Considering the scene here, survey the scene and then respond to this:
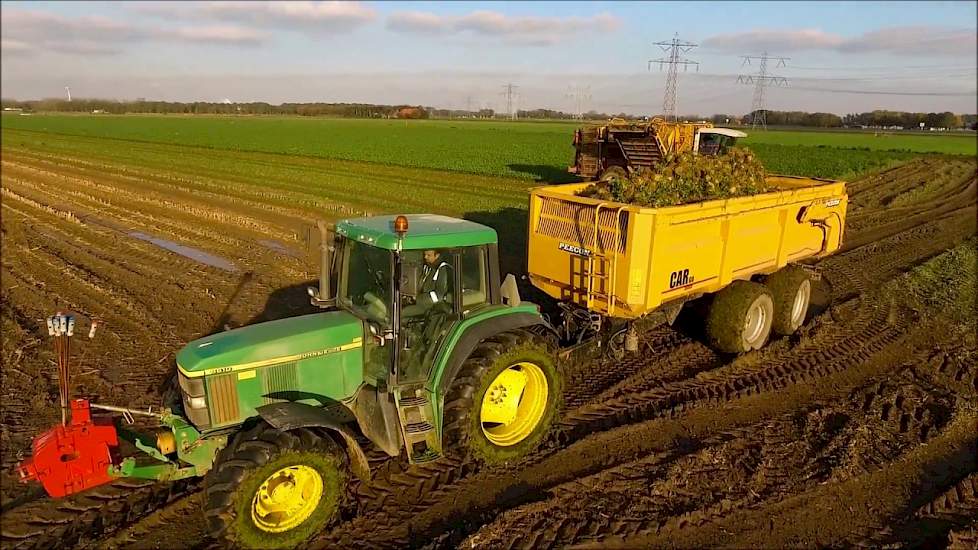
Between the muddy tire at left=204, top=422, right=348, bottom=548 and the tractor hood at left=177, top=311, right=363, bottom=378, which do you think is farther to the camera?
the tractor hood at left=177, top=311, right=363, bottom=378

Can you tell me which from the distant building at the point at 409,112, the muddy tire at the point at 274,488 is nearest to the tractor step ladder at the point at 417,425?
the muddy tire at the point at 274,488

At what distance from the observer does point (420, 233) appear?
14.7ft

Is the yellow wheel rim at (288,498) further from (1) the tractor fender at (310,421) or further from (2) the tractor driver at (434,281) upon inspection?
(2) the tractor driver at (434,281)

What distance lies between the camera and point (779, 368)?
281 inches

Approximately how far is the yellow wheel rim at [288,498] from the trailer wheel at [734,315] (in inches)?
194

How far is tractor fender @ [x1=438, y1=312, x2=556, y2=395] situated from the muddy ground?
3.02 feet

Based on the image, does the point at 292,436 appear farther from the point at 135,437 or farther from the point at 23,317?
the point at 23,317

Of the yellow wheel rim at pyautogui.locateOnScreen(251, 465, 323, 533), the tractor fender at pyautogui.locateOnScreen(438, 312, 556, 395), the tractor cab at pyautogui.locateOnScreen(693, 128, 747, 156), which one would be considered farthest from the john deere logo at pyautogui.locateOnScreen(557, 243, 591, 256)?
the tractor cab at pyautogui.locateOnScreen(693, 128, 747, 156)

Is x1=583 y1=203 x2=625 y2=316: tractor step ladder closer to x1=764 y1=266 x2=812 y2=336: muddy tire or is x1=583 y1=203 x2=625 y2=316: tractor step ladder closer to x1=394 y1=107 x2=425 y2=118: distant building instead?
x1=764 y1=266 x2=812 y2=336: muddy tire

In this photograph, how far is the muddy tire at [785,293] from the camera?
7.84 meters

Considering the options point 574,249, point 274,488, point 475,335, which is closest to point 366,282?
point 475,335

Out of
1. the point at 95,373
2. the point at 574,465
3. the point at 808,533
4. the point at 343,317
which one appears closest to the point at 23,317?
the point at 95,373

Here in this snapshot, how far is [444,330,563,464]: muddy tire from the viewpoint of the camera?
185 inches

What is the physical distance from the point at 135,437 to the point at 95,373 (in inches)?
114
